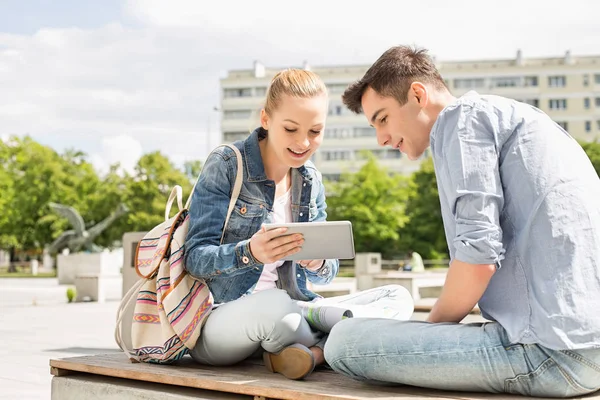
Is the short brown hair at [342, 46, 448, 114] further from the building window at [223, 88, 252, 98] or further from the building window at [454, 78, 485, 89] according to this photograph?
the building window at [223, 88, 252, 98]

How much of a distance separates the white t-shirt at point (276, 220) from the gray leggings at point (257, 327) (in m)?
0.28

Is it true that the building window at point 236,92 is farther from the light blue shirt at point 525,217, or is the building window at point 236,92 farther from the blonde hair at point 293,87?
the light blue shirt at point 525,217

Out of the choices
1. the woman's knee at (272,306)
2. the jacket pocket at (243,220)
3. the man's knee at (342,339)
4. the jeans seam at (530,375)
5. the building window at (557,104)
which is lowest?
the jeans seam at (530,375)

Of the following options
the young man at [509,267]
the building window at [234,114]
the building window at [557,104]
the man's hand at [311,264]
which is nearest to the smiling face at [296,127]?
the man's hand at [311,264]

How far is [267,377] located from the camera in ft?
9.19

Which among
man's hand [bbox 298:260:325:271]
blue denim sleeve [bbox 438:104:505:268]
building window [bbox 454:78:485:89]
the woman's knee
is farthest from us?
building window [bbox 454:78:485:89]

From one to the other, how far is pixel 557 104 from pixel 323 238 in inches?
2870

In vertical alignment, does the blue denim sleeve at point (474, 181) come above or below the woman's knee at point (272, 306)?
above

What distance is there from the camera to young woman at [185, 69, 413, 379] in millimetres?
2891

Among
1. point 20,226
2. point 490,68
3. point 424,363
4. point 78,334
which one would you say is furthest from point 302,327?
point 490,68

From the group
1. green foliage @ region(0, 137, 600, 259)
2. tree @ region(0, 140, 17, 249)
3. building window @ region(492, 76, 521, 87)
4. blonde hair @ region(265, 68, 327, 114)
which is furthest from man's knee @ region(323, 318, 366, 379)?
building window @ region(492, 76, 521, 87)

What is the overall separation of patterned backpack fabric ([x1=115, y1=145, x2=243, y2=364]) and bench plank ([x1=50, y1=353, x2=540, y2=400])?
0.09 meters

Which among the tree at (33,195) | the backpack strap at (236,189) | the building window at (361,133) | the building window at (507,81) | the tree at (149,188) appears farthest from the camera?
the building window at (361,133)

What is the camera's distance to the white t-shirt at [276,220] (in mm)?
3357
